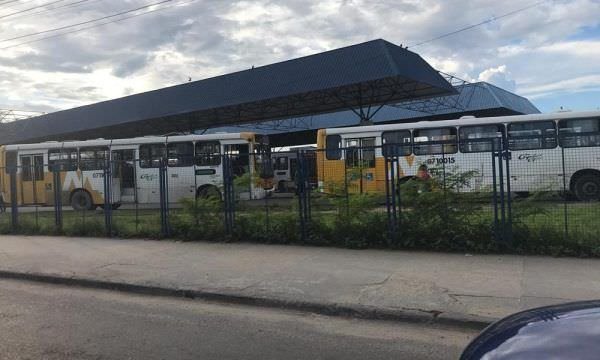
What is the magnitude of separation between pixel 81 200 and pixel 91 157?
1.79 m

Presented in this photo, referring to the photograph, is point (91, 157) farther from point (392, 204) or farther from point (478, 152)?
point (478, 152)

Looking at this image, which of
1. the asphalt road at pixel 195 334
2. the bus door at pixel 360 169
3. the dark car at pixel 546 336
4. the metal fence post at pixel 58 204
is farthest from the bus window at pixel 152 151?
the dark car at pixel 546 336

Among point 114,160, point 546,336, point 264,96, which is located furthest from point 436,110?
point 546,336

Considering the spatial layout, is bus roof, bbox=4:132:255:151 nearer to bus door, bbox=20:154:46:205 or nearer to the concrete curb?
bus door, bbox=20:154:46:205

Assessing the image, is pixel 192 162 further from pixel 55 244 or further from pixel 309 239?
pixel 309 239

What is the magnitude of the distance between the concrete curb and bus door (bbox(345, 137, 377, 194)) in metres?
4.77

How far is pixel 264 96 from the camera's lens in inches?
1212

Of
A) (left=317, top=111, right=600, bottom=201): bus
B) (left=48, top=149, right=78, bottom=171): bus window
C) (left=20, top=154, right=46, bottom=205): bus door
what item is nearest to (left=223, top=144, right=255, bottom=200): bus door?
(left=317, top=111, right=600, bottom=201): bus

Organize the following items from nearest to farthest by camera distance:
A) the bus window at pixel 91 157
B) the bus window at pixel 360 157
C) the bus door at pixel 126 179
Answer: the bus window at pixel 360 157 → the bus door at pixel 126 179 → the bus window at pixel 91 157

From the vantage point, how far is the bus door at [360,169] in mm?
12375

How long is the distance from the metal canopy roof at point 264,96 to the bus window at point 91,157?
32.5 ft

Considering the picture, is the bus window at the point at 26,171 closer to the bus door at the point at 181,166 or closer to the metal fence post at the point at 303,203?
the bus door at the point at 181,166

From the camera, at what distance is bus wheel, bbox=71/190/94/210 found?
76.3ft

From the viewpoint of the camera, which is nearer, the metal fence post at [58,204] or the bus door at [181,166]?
the metal fence post at [58,204]
